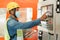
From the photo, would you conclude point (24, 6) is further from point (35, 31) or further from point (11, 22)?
point (11, 22)

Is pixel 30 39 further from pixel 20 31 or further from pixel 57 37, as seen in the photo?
pixel 57 37

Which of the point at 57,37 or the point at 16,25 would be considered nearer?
the point at 57,37

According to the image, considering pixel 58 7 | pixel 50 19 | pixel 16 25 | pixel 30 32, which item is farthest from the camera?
pixel 30 32

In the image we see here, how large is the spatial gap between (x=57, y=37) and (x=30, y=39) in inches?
46.9

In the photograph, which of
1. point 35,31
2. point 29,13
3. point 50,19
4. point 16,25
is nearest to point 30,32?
point 35,31

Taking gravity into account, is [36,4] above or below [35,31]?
above

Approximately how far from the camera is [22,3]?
320cm

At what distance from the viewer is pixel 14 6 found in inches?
102

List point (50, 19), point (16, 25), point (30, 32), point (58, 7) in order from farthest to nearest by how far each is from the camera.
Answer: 1. point (30, 32)
2. point (16, 25)
3. point (50, 19)
4. point (58, 7)

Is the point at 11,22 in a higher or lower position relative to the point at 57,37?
higher

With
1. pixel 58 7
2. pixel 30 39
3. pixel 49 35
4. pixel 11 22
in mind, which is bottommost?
pixel 30 39

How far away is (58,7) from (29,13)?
3.95 feet

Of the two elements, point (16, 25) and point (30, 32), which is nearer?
point (16, 25)

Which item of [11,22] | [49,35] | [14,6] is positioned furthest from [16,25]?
[49,35]
